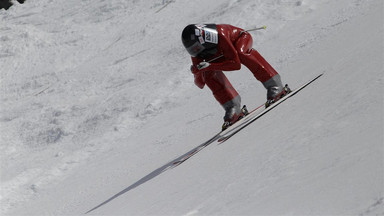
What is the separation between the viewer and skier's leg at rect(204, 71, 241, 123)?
705cm

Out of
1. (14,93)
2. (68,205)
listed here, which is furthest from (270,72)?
(14,93)

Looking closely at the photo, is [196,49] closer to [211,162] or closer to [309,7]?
[211,162]

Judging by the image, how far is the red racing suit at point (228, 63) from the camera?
6.72 meters

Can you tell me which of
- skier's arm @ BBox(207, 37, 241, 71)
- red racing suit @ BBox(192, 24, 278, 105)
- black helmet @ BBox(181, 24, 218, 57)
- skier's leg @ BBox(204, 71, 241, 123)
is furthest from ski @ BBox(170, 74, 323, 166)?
black helmet @ BBox(181, 24, 218, 57)

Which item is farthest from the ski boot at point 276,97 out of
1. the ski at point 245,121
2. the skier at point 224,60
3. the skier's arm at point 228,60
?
the skier's arm at point 228,60

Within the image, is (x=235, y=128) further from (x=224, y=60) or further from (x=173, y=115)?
(x=173, y=115)

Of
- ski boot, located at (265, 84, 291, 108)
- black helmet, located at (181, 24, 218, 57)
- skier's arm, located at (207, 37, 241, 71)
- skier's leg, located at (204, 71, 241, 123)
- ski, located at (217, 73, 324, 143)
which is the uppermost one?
black helmet, located at (181, 24, 218, 57)

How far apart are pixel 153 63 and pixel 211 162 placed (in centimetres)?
732

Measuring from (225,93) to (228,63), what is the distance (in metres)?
0.54

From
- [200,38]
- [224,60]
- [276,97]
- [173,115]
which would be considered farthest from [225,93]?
[173,115]

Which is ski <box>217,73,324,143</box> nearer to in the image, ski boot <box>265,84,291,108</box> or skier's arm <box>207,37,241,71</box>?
ski boot <box>265,84,291,108</box>

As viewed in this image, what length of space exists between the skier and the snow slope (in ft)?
1.98

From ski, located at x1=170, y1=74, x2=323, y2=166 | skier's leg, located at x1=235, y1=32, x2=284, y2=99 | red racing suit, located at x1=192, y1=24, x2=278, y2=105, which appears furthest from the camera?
skier's leg, located at x1=235, y1=32, x2=284, y2=99

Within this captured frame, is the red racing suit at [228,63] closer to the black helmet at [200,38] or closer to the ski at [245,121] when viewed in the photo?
the black helmet at [200,38]
